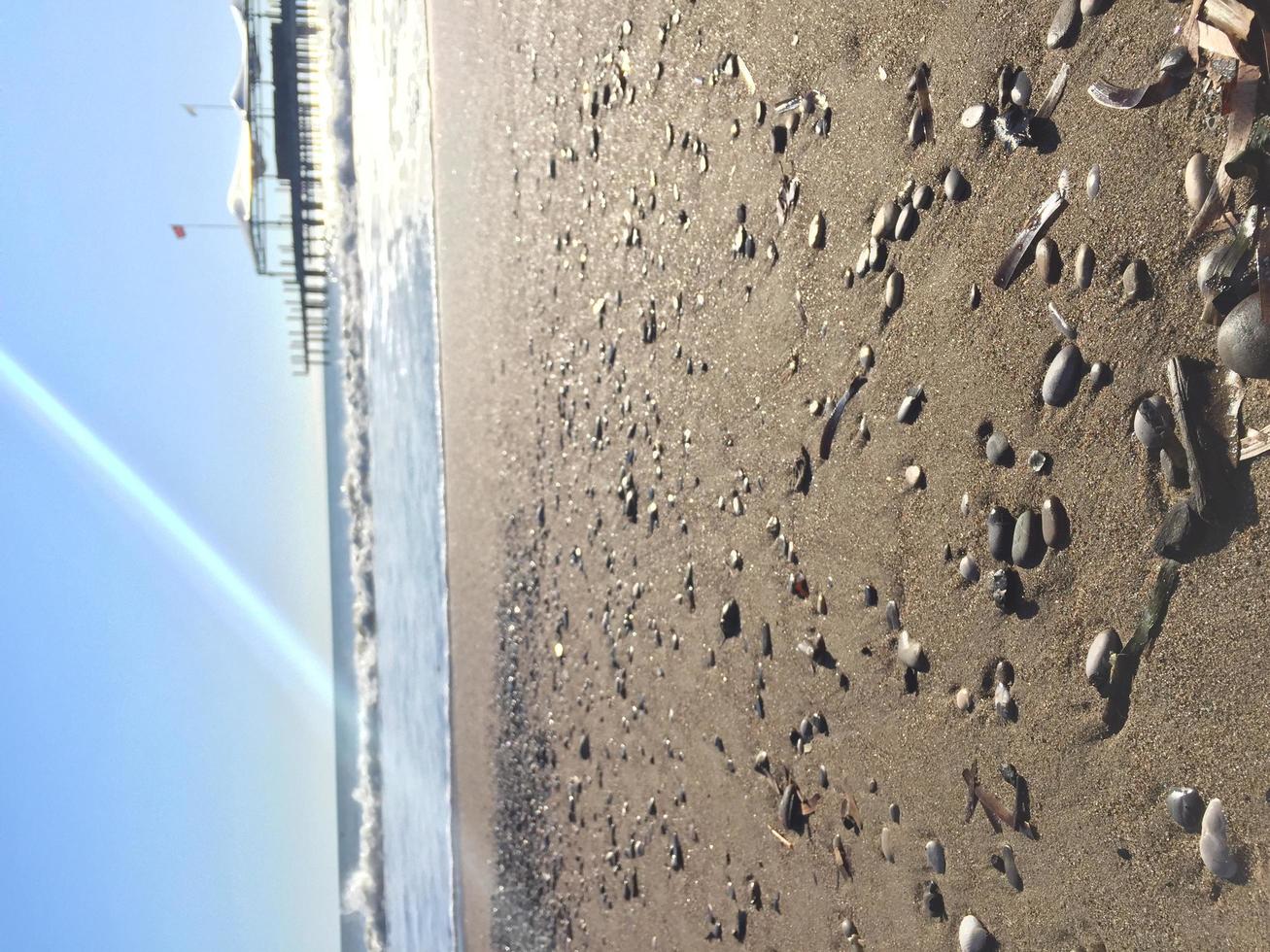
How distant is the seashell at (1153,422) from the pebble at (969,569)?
1.19 feet

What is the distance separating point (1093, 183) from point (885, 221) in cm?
42

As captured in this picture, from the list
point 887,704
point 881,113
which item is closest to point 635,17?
point 881,113

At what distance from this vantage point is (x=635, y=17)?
265 centimetres

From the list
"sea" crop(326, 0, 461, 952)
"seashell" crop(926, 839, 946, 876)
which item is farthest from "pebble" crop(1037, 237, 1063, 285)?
"sea" crop(326, 0, 461, 952)

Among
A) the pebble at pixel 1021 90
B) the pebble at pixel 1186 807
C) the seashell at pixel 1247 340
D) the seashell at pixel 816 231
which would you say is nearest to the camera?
the seashell at pixel 1247 340

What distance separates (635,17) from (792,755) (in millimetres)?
1947

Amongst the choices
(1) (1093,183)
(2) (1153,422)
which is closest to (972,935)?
(2) (1153,422)

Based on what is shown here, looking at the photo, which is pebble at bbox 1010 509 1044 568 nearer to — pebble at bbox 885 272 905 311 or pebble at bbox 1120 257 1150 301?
pebble at bbox 1120 257 1150 301

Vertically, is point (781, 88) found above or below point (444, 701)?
above

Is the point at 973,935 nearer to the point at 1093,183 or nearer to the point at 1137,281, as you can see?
the point at 1137,281

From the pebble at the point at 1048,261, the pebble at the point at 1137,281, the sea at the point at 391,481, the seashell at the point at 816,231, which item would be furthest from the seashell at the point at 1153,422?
the sea at the point at 391,481

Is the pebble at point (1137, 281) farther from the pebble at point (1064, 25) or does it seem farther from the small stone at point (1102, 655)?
the small stone at point (1102, 655)

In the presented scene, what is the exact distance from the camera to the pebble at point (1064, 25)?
1.40 m

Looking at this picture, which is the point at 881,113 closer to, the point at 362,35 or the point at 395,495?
the point at 395,495
